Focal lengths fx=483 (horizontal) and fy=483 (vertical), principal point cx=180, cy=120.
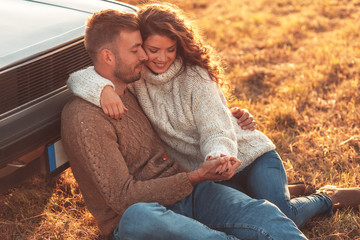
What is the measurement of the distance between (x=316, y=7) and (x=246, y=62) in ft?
7.56

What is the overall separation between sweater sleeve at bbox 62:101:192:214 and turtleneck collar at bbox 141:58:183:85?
0.42 m

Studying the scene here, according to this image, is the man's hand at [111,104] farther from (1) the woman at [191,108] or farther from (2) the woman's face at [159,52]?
(2) the woman's face at [159,52]

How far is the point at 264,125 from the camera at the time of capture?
3971mm

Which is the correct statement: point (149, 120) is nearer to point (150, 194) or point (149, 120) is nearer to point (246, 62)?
point (150, 194)

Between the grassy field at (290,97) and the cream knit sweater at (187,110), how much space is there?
0.72 meters

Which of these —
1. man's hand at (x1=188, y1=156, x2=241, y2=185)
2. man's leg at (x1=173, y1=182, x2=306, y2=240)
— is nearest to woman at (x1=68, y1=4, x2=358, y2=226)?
man's hand at (x1=188, y1=156, x2=241, y2=185)

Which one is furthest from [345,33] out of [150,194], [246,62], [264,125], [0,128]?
[0,128]

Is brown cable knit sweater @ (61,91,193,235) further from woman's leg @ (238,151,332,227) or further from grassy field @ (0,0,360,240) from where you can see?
woman's leg @ (238,151,332,227)

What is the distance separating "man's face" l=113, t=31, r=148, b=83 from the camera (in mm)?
2498

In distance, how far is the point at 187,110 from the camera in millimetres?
2684

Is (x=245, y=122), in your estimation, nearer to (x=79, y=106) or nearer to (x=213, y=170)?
(x=213, y=170)

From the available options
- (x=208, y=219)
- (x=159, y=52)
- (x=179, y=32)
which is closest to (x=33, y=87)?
(x=159, y=52)

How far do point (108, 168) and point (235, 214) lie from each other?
0.66 meters

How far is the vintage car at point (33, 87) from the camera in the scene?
7.72 feet
